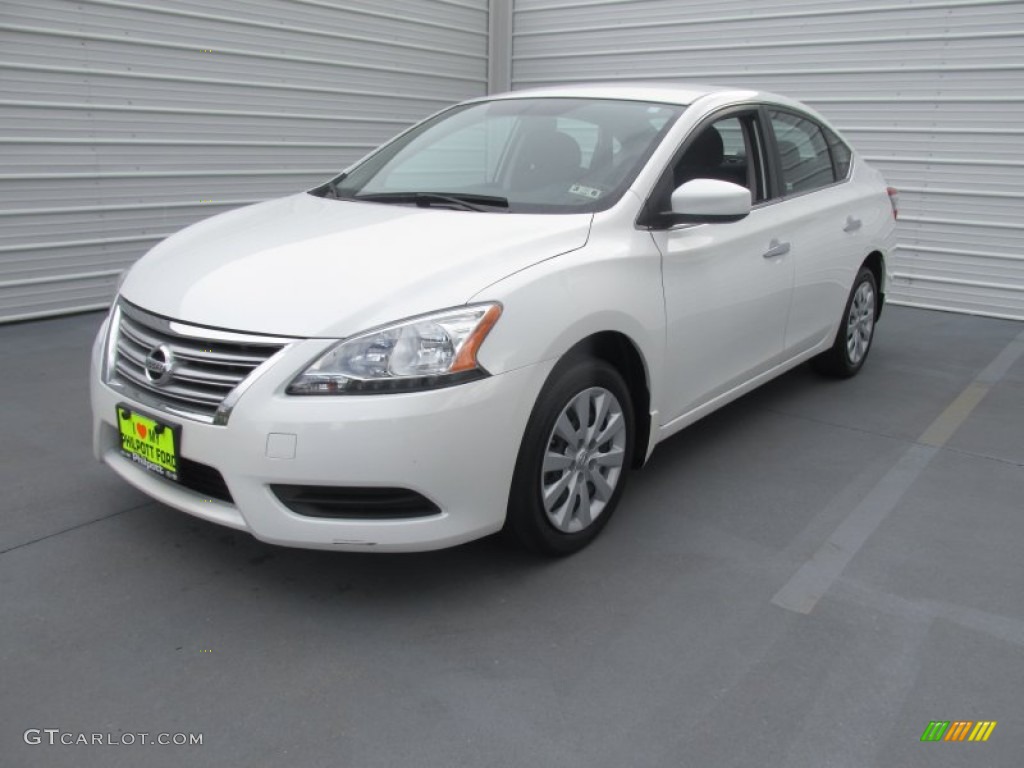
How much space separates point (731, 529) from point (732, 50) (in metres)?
6.13

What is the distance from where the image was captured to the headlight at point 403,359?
238cm

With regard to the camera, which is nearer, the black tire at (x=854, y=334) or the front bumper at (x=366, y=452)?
the front bumper at (x=366, y=452)

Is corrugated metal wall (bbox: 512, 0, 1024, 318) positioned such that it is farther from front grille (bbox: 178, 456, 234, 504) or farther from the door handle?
front grille (bbox: 178, 456, 234, 504)

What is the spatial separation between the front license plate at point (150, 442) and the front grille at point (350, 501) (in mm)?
371

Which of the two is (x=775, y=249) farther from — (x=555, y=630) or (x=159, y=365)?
(x=159, y=365)

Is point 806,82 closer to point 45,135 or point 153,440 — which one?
point 45,135

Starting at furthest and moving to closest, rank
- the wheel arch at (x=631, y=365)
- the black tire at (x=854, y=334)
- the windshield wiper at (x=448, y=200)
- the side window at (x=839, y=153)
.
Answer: the black tire at (x=854, y=334)
the side window at (x=839, y=153)
the windshield wiper at (x=448, y=200)
the wheel arch at (x=631, y=365)

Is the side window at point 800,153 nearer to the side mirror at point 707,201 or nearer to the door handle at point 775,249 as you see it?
the door handle at point 775,249

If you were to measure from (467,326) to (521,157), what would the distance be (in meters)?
1.35

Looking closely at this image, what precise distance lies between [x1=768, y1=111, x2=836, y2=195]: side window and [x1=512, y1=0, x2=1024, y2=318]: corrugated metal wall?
3120 mm

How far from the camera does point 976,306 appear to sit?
23.7 feet

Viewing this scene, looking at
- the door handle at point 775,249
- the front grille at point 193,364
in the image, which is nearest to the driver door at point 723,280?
the door handle at point 775,249
